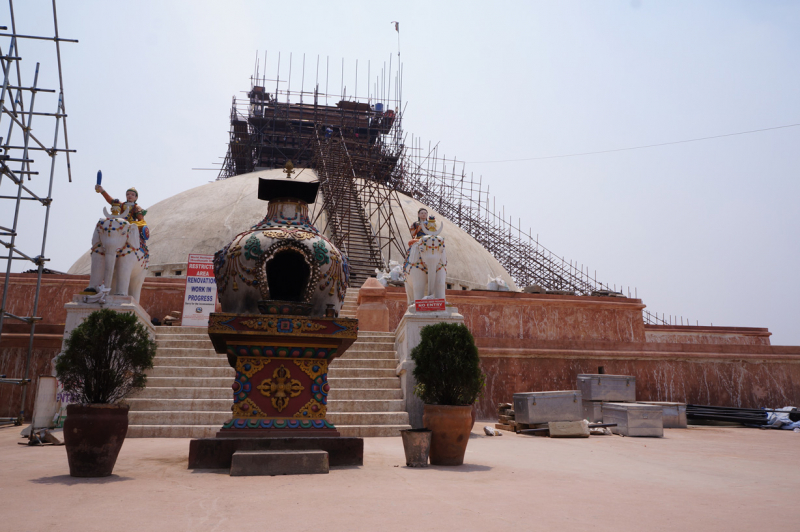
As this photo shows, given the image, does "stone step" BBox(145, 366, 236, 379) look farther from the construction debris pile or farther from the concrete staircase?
the construction debris pile

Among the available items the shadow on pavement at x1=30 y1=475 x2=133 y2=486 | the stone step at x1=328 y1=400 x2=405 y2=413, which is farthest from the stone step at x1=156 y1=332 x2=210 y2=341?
the shadow on pavement at x1=30 y1=475 x2=133 y2=486

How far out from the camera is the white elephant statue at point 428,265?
10.1 m

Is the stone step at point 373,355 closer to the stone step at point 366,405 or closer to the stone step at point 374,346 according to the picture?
the stone step at point 374,346

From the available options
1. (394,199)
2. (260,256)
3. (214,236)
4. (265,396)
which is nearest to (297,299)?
(260,256)

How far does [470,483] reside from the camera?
5.04 meters

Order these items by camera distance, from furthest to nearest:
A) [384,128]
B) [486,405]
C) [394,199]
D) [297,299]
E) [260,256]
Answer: [384,128] → [394,199] → [486,405] → [297,299] → [260,256]

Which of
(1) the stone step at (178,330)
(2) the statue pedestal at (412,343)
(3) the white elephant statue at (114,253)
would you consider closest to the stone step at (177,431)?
(2) the statue pedestal at (412,343)

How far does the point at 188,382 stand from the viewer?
9805 mm

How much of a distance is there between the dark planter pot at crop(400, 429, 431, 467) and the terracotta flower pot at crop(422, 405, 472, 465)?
6.0 inches

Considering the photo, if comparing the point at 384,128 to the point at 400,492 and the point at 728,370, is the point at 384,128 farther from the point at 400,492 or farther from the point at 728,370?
the point at 400,492

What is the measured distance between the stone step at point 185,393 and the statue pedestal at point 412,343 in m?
2.87

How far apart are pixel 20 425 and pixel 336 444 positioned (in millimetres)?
7488

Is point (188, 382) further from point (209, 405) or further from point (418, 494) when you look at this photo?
point (418, 494)

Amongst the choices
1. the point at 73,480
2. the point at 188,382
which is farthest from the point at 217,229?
the point at 73,480
